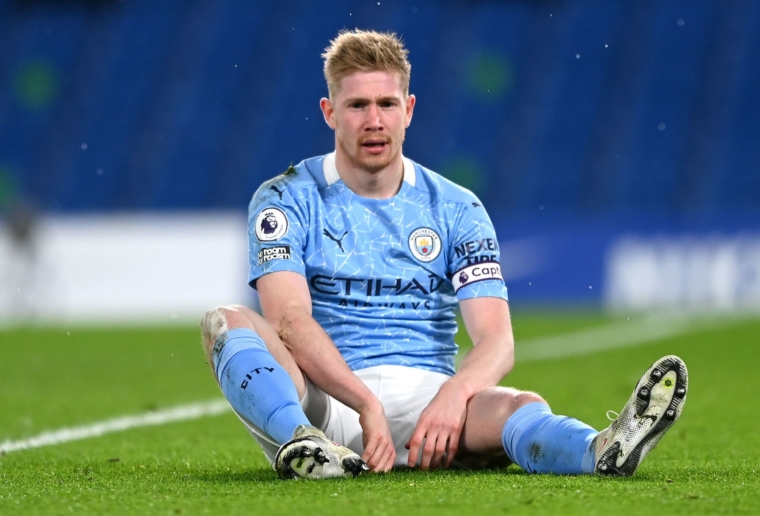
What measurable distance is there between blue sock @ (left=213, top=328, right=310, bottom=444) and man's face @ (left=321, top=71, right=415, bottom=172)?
701 millimetres

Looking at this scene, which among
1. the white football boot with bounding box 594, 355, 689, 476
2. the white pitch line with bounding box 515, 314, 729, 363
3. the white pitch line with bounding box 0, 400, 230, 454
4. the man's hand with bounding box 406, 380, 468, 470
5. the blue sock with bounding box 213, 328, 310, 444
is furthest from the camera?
the white pitch line with bounding box 515, 314, 729, 363

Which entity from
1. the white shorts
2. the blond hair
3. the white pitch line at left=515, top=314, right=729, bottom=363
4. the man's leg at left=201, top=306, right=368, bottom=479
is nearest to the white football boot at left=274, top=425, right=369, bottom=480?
the man's leg at left=201, top=306, right=368, bottom=479

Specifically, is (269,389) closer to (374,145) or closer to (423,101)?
(374,145)

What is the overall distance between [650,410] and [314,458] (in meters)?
0.91

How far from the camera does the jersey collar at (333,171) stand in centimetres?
421

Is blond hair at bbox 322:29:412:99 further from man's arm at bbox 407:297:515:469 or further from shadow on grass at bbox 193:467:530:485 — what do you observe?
shadow on grass at bbox 193:467:530:485

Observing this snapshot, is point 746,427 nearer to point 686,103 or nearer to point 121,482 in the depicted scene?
point 121,482

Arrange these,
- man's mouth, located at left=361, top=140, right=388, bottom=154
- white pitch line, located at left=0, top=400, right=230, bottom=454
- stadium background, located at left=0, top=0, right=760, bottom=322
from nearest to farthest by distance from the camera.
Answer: man's mouth, located at left=361, top=140, right=388, bottom=154
white pitch line, located at left=0, top=400, right=230, bottom=454
stadium background, located at left=0, top=0, right=760, bottom=322

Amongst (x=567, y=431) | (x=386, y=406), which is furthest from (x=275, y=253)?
(x=567, y=431)

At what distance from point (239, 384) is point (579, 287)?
13.5 metres

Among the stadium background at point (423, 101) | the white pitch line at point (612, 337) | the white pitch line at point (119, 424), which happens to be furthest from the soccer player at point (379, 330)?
the stadium background at point (423, 101)

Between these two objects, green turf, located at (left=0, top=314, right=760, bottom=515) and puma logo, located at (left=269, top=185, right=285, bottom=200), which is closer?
green turf, located at (left=0, top=314, right=760, bottom=515)

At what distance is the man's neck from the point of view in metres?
4.16

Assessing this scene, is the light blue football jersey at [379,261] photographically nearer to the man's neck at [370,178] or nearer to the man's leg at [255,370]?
the man's neck at [370,178]
